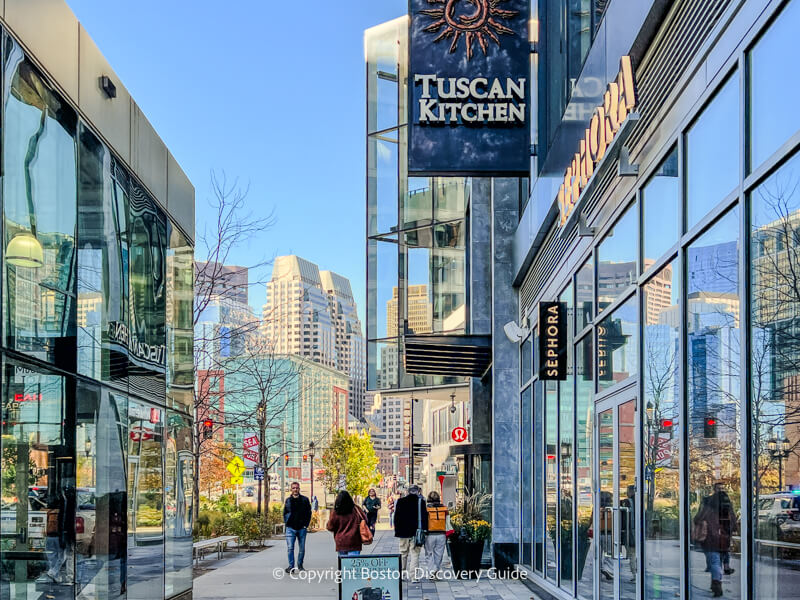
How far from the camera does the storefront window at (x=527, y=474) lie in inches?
769

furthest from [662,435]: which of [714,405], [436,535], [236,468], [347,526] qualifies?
[236,468]

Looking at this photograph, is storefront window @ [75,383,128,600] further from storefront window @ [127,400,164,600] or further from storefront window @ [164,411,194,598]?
storefront window @ [164,411,194,598]

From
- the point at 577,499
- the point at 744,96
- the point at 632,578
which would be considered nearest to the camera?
the point at 744,96

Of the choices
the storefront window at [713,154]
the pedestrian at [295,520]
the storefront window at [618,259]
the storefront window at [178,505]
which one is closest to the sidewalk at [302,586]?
the pedestrian at [295,520]

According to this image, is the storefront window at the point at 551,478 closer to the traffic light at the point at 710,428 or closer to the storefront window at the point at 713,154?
the storefront window at the point at 713,154

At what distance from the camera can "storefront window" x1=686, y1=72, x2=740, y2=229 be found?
6.88m

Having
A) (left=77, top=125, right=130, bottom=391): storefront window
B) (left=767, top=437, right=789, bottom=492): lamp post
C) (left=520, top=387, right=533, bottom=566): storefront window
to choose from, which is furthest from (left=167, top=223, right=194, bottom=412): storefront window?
(left=767, top=437, right=789, bottom=492): lamp post

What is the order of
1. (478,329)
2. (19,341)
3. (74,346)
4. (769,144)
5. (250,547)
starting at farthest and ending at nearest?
(250,547) < (478,329) < (74,346) < (19,341) < (769,144)

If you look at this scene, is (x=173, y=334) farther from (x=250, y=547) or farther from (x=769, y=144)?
(x=250, y=547)

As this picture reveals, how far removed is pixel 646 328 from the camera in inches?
382

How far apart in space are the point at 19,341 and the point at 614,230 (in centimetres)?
630

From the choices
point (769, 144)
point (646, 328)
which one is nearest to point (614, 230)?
point (646, 328)

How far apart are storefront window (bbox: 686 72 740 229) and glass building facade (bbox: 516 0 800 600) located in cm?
2

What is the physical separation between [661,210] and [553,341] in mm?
Answer: 6015
